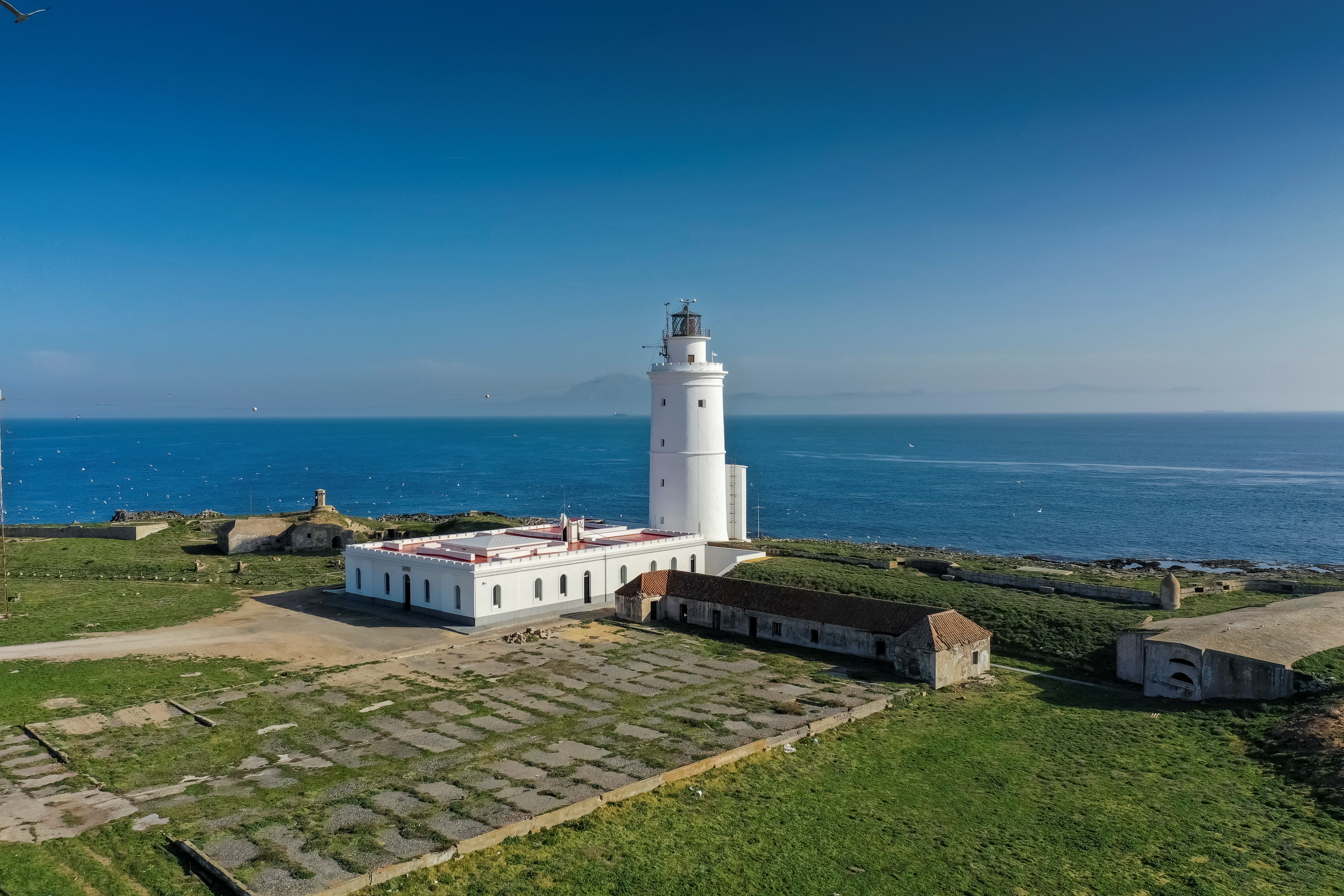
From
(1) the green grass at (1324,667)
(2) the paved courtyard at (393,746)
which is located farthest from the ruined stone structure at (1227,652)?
(2) the paved courtyard at (393,746)

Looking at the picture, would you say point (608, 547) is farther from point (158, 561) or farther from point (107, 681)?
point (158, 561)

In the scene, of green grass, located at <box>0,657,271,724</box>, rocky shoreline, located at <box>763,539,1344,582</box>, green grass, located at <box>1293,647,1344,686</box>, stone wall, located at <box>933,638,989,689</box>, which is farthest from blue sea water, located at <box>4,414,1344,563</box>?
green grass, located at <box>0,657,271,724</box>

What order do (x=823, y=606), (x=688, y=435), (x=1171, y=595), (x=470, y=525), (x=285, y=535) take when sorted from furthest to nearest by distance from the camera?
(x=470, y=525) < (x=285, y=535) < (x=688, y=435) < (x=1171, y=595) < (x=823, y=606)

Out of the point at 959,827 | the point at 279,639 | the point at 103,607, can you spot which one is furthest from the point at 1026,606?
the point at 103,607

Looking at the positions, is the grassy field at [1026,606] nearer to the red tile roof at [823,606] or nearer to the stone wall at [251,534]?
the red tile roof at [823,606]

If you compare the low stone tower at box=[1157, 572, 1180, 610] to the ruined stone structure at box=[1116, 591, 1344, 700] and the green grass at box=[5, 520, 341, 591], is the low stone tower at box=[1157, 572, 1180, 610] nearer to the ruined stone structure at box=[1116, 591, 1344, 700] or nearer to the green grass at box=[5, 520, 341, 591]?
the ruined stone structure at box=[1116, 591, 1344, 700]

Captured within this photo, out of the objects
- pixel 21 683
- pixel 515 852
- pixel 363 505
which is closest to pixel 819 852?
pixel 515 852
